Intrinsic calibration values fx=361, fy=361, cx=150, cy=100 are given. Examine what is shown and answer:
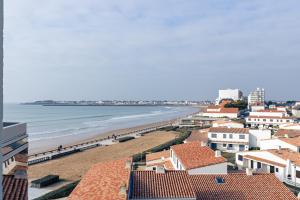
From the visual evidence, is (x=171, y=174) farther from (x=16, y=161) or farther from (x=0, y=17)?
(x=0, y=17)

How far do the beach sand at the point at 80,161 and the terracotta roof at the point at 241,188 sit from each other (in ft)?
54.7

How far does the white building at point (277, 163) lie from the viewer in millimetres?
32625

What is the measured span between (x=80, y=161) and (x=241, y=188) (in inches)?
1135

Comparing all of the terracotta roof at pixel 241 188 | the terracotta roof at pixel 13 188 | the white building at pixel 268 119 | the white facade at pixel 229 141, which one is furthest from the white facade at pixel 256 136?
the terracotta roof at pixel 13 188

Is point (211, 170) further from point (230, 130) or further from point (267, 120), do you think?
point (267, 120)

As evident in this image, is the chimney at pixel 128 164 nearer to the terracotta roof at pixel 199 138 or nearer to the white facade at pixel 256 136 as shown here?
the terracotta roof at pixel 199 138

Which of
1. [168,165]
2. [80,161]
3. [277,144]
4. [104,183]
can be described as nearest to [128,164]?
[104,183]

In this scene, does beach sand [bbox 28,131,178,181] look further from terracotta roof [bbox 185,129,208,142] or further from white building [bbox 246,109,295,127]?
white building [bbox 246,109,295,127]

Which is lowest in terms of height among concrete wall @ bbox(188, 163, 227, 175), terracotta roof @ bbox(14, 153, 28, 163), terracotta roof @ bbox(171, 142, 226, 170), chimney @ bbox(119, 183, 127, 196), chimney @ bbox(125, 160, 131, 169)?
concrete wall @ bbox(188, 163, 227, 175)

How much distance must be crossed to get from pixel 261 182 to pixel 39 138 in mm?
62348

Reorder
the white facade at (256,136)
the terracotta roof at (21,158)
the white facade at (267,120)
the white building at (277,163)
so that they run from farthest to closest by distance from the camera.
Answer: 1. the white facade at (267,120)
2. the white facade at (256,136)
3. the white building at (277,163)
4. the terracotta roof at (21,158)

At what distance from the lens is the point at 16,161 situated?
12469 millimetres

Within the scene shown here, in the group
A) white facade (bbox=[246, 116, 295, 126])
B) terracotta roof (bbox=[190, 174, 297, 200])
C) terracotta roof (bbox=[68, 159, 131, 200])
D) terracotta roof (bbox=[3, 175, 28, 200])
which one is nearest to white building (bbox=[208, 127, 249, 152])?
terracotta roof (bbox=[190, 174, 297, 200])

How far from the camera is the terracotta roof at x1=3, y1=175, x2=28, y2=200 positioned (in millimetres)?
11422
